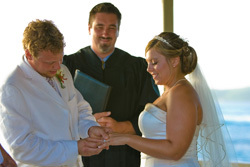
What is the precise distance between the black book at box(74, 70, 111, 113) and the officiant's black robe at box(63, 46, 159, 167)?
39 cm

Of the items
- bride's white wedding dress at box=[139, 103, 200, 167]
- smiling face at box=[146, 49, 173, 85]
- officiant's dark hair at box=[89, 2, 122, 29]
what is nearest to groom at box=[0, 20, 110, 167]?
bride's white wedding dress at box=[139, 103, 200, 167]

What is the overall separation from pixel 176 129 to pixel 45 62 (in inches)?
35.8

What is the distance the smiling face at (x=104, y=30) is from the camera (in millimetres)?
3441

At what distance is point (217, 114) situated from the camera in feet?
9.23

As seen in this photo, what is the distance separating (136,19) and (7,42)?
6942mm

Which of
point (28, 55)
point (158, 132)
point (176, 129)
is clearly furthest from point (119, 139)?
point (28, 55)

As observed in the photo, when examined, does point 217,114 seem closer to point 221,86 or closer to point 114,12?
point 114,12

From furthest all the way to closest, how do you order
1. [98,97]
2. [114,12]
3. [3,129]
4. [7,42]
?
[7,42], [114,12], [98,97], [3,129]

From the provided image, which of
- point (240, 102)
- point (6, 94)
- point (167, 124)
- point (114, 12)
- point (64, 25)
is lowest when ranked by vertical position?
point (240, 102)

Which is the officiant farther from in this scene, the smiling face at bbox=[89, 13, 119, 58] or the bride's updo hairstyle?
the bride's updo hairstyle

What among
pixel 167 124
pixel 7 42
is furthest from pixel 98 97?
pixel 7 42

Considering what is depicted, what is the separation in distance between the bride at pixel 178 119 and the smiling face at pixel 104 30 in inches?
32.4

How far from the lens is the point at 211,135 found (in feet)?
9.05

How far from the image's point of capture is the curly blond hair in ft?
7.36
